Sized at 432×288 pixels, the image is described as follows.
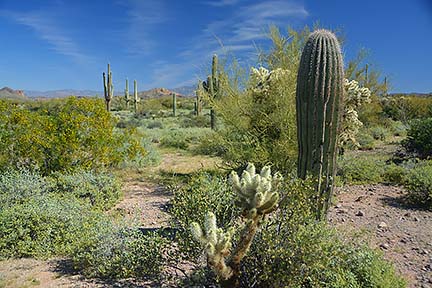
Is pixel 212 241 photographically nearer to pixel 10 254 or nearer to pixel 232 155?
pixel 10 254

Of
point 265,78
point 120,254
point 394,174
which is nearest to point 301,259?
point 120,254

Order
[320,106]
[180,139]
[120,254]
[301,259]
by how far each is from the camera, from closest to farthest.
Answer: [301,259], [120,254], [320,106], [180,139]

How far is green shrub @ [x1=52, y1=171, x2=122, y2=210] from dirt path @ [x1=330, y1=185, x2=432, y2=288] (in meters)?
3.72

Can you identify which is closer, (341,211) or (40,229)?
(40,229)

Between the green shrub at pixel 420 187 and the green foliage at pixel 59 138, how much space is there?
5.61 m

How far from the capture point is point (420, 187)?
622cm

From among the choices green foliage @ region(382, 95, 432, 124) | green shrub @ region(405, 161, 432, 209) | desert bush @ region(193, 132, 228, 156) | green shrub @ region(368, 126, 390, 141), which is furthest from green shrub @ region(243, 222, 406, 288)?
green foliage @ region(382, 95, 432, 124)

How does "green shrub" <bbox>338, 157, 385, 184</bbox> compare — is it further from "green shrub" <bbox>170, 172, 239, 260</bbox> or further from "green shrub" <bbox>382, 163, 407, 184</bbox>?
"green shrub" <bbox>170, 172, 239, 260</bbox>

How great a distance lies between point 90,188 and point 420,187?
5.59 m

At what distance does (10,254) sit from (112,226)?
1.30m

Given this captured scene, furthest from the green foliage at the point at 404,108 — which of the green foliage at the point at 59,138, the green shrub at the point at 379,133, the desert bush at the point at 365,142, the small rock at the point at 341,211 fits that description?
the green foliage at the point at 59,138

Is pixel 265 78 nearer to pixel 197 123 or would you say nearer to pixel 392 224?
pixel 392 224

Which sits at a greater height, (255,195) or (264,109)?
(264,109)

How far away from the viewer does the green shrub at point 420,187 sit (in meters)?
6.11
